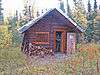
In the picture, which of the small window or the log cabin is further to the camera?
the log cabin

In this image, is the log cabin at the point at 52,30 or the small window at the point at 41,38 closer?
the small window at the point at 41,38

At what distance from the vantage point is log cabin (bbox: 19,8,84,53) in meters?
28.9

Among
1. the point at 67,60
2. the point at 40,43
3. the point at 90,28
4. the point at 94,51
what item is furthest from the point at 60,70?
the point at 90,28

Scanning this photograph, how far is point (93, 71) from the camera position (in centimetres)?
1240

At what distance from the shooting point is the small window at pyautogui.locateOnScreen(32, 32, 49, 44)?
28.7m

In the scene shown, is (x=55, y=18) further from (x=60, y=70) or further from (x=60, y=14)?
(x=60, y=70)

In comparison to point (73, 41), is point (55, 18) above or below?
above

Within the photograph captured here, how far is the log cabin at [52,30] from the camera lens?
28875mm

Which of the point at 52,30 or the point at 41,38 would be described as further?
the point at 52,30

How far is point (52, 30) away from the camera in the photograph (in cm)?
2927

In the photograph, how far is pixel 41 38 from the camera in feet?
94.4

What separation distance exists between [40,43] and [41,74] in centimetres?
1613

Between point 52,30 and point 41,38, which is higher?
point 52,30

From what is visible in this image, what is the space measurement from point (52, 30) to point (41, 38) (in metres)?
1.24
